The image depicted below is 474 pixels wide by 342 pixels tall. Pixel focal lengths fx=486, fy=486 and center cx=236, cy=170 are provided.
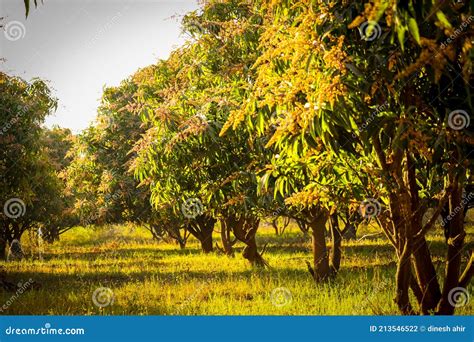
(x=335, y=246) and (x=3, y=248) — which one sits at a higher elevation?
(x=335, y=246)

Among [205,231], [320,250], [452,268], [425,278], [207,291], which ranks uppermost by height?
[452,268]

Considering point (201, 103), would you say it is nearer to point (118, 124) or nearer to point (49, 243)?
point (118, 124)

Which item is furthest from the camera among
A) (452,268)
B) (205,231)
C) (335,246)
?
(205,231)

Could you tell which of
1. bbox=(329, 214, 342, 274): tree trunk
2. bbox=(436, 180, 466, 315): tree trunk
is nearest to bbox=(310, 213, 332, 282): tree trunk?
bbox=(329, 214, 342, 274): tree trunk

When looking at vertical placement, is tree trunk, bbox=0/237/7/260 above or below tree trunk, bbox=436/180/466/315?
below

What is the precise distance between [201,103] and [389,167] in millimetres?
4152

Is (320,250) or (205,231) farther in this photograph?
(205,231)

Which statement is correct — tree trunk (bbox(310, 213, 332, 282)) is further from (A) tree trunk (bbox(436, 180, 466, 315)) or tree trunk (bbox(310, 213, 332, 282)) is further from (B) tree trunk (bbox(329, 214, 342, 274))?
(A) tree trunk (bbox(436, 180, 466, 315))

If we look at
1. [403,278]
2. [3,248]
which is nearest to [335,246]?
[403,278]

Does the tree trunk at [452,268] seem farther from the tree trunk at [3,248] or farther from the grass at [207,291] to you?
the tree trunk at [3,248]

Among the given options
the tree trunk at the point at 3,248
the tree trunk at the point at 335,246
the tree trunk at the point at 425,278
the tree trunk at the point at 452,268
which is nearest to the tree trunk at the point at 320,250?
the tree trunk at the point at 335,246

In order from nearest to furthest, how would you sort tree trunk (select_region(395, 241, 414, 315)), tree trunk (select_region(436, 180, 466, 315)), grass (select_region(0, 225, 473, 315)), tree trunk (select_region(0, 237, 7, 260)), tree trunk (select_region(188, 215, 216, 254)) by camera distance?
tree trunk (select_region(395, 241, 414, 315)) → tree trunk (select_region(436, 180, 466, 315)) → grass (select_region(0, 225, 473, 315)) → tree trunk (select_region(188, 215, 216, 254)) → tree trunk (select_region(0, 237, 7, 260))

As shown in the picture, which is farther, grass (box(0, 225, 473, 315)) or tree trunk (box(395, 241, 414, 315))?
grass (box(0, 225, 473, 315))

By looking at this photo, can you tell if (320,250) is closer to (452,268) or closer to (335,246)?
(335,246)
